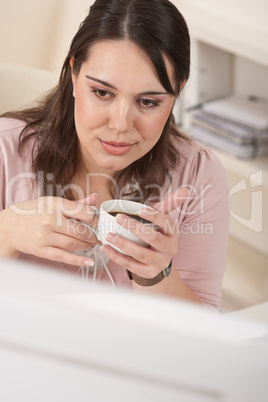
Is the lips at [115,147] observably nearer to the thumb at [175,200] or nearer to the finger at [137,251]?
the thumb at [175,200]

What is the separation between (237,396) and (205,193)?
1115mm

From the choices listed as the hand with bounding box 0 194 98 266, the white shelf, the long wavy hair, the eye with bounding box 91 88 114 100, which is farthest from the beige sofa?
the white shelf

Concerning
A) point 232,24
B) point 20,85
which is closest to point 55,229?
point 20,85

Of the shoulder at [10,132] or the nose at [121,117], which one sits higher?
the nose at [121,117]

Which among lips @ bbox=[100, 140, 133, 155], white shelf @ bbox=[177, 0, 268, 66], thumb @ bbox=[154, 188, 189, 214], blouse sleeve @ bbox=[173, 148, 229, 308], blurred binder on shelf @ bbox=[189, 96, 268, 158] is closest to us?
thumb @ bbox=[154, 188, 189, 214]

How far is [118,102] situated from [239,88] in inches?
60.5

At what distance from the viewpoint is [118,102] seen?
3.92ft

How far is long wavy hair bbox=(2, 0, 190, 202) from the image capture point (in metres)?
1.19

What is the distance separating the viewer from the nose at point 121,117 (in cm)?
119

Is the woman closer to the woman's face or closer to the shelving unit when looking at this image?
the woman's face

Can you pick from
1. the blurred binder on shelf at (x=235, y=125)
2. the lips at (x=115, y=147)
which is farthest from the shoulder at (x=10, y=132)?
the blurred binder on shelf at (x=235, y=125)

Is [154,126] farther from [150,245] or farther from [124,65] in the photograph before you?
[150,245]

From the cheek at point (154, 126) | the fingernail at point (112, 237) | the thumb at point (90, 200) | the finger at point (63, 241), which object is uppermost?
the cheek at point (154, 126)

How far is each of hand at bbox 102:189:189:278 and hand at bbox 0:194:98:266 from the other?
0.17ft
